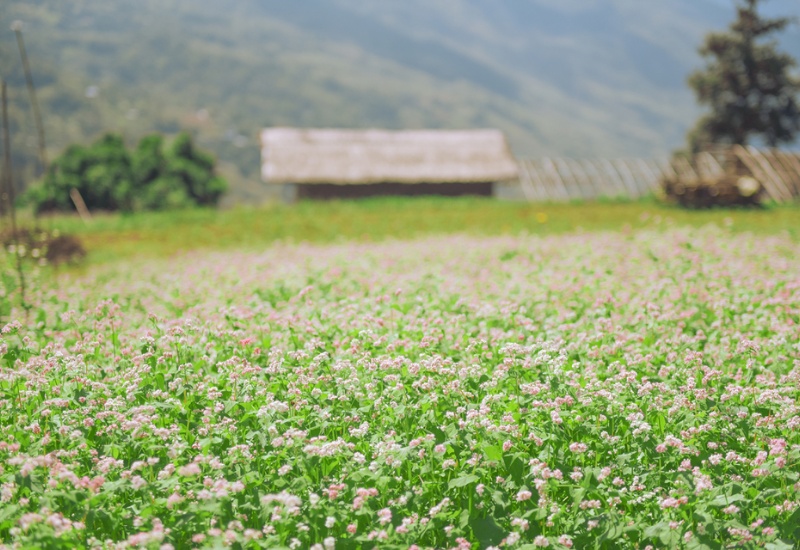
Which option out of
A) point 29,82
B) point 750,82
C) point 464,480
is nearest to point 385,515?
point 464,480

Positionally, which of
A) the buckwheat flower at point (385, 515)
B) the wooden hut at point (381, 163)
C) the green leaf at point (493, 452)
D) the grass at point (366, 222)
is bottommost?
the buckwheat flower at point (385, 515)

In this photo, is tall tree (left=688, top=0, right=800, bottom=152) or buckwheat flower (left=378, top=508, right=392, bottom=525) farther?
tall tree (left=688, top=0, right=800, bottom=152)

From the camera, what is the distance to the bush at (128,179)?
1580 inches

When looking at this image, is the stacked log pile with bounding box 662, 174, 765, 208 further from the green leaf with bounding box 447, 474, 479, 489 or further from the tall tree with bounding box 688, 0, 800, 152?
the green leaf with bounding box 447, 474, 479, 489

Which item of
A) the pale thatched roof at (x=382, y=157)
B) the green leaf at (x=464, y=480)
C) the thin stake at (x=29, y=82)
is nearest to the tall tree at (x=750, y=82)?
the pale thatched roof at (x=382, y=157)

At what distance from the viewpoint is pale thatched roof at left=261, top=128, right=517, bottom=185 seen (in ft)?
140

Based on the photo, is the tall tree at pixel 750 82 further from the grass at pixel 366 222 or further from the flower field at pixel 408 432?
the flower field at pixel 408 432

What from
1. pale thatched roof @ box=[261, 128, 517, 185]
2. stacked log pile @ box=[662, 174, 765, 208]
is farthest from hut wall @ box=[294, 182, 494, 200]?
stacked log pile @ box=[662, 174, 765, 208]

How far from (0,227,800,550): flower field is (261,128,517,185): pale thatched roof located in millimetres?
34925

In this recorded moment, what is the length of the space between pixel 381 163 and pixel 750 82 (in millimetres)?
21716

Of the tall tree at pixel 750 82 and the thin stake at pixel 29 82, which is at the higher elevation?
the tall tree at pixel 750 82

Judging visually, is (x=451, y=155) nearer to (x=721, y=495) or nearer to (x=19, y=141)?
(x=721, y=495)

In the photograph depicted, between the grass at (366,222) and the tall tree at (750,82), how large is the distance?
14786 millimetres

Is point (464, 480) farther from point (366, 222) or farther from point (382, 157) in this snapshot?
point (382, 157)
